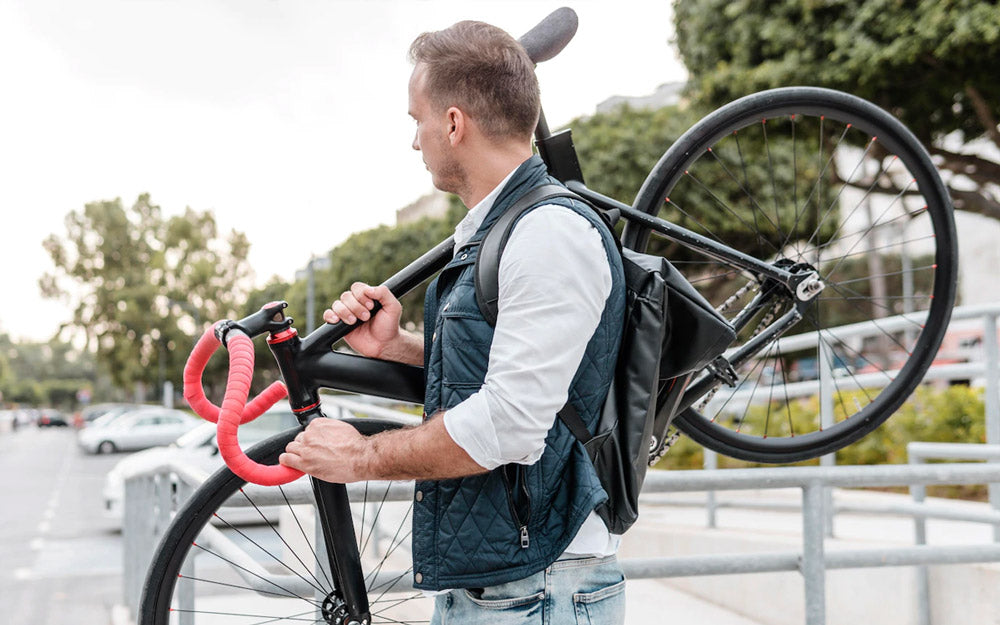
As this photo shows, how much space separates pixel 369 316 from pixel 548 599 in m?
0.67

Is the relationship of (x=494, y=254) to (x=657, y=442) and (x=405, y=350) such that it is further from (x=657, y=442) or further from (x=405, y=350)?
(x=657, y=442)

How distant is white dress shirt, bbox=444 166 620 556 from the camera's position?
1.47 metres

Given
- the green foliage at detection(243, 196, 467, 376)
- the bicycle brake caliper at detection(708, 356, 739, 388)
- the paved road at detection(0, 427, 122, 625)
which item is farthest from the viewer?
the green foliage at detection(243, 196, 467, 376)

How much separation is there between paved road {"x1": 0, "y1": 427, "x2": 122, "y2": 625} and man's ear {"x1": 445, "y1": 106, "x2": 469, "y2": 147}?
748 centimetres

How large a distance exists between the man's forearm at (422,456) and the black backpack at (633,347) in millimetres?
202

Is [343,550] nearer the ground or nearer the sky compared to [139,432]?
nearer the sky

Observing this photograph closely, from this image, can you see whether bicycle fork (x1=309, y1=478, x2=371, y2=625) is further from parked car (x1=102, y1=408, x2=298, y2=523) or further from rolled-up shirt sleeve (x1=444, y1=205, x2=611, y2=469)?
parked car (x1=102, y1=408, x2=298, y2=523)

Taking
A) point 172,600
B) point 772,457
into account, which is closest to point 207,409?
point 172,600

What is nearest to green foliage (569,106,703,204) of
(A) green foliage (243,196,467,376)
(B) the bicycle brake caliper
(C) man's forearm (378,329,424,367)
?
(A) green foliage (243,196,467,376)

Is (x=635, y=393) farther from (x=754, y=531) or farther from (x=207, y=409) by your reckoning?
(x=754, y=531)

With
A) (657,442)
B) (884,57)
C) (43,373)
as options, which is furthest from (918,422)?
(43,373)

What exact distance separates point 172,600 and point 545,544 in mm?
922

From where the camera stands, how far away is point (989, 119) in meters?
10.1

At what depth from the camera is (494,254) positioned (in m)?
1.57
